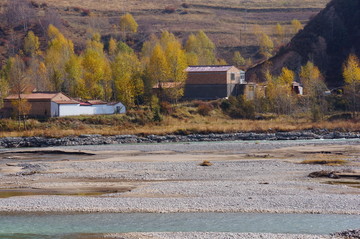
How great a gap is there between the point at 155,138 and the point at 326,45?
57082mm

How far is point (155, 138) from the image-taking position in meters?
56.8

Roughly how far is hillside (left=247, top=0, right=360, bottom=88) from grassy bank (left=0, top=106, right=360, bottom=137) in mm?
31523

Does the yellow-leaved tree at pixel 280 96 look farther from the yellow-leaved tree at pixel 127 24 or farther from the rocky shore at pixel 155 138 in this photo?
the yellow-leaved tree at pixel 127 24

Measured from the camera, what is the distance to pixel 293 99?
77.8 meters

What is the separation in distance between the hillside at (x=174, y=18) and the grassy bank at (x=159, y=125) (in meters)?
64.3

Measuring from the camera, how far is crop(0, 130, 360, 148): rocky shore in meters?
54.4

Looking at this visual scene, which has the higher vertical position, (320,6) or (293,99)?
(320,6)

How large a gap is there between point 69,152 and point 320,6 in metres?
144

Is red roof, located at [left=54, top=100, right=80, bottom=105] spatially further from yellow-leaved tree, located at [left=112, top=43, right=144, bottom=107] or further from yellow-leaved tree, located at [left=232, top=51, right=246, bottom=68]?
yellow-leaved tree, located at [left=232, top=51, right=246, bottom=68]

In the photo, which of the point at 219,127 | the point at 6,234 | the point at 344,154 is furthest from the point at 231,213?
the point at 219,127

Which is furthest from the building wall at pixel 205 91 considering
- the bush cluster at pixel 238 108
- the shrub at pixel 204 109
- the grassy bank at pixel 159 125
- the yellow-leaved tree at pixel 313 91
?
the yellow-leaved tree at pixel 313 91

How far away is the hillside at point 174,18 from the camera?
140 metres

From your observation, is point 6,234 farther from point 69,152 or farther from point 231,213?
point 69,152

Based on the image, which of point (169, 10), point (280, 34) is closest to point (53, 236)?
point (280, 34)
